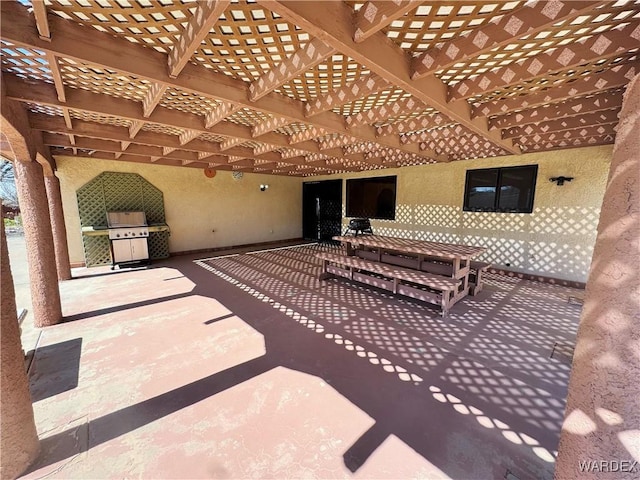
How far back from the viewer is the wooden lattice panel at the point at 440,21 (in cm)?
140

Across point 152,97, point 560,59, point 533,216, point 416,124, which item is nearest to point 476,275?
point 533,216

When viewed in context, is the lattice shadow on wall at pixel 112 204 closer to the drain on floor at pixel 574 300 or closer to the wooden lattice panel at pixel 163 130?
the wooden lattice panel at pixel 163 130

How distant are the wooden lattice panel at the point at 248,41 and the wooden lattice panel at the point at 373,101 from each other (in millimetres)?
1109

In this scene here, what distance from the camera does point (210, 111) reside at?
3152 mm

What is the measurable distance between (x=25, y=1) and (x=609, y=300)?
323 centimetres

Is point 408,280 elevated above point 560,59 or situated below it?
below

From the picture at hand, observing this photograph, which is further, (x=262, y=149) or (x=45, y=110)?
(x=262, y=149)

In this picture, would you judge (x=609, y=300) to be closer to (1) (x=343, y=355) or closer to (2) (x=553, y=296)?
(1) (x=343, y=355)

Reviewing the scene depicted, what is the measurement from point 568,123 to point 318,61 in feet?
12.7

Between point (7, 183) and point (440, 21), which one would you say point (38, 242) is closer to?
point (440, 21)

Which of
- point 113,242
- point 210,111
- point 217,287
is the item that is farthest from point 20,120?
point 113,242

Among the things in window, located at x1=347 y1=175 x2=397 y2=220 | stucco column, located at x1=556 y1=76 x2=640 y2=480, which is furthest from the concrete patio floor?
window, located at x1=347 y1=175 x2=397 y2=220

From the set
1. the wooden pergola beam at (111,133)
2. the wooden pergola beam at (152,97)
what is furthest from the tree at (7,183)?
the wooden pergola beam at (152,97)

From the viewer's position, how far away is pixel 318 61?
63.8 inches
